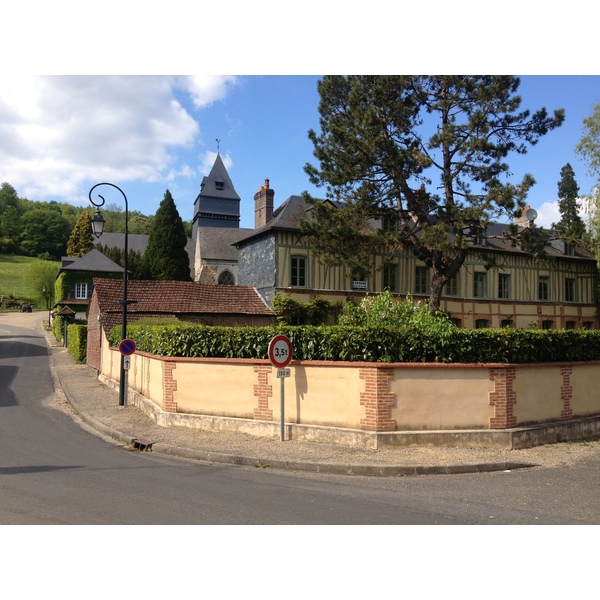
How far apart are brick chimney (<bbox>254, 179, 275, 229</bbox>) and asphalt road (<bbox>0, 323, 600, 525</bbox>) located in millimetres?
27338

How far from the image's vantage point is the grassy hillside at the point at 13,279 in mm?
74938

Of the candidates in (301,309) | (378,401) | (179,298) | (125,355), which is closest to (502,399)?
(378,401)

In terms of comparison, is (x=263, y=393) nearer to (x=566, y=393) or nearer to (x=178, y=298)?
(x=566, y=393)

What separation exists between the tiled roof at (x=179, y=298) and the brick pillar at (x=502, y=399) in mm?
16189

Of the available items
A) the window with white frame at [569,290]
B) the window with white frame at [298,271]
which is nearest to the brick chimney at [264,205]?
the window with white frame at [298,271]

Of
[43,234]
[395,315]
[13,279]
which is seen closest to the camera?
[395,315]

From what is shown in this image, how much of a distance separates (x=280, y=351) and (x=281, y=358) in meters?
0.13

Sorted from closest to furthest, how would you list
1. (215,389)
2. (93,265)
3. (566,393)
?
(566,393)
(215,389)
(93,265)

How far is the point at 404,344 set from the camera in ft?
31.8

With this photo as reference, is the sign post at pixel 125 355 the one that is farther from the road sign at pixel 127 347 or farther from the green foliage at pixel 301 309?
the green foliage at pixel 301 309

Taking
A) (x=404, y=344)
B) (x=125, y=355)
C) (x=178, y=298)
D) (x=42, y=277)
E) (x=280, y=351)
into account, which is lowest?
(x=125, y=355)

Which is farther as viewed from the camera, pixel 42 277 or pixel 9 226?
pixel 9 226

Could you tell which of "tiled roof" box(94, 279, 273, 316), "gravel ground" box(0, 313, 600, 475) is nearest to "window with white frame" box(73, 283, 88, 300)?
"tiled roof" box(94, 279, 273, 316)

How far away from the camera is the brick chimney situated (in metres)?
35.7
